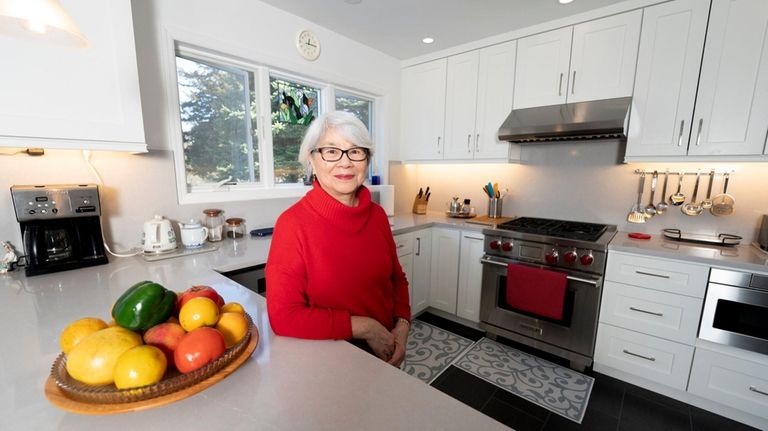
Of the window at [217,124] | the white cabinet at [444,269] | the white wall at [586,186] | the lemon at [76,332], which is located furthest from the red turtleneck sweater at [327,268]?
the white wall at [586,186]

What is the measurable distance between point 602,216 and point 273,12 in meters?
2.79

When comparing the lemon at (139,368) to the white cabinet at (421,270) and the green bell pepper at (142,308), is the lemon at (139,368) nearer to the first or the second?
the green bell pepper at (142,308)

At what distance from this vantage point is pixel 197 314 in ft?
2.04

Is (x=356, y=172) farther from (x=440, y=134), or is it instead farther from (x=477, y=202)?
(x=477, y=202)

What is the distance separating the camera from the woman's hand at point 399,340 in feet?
3.28

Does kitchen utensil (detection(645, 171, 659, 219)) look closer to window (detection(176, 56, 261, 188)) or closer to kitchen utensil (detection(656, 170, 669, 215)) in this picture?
kitchen utensil (detection(656, 170, 669, 215))

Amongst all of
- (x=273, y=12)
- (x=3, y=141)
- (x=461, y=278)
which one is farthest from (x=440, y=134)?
(x=3, y=141)

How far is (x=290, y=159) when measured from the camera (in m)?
2.38

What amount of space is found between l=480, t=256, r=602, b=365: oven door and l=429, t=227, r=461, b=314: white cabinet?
0.91 ft

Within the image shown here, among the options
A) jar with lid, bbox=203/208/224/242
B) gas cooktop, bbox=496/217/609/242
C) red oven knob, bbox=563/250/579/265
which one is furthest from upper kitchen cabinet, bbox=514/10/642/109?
jar with lid, bbox=203/208/224/242

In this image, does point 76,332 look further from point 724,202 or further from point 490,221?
point 724,202

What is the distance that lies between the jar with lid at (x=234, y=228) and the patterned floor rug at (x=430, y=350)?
4.30ft

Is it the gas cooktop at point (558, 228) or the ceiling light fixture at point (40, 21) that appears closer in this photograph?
the ceiling light fixture at point (40, 21)

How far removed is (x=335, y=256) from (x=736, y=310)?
83.2 inches
